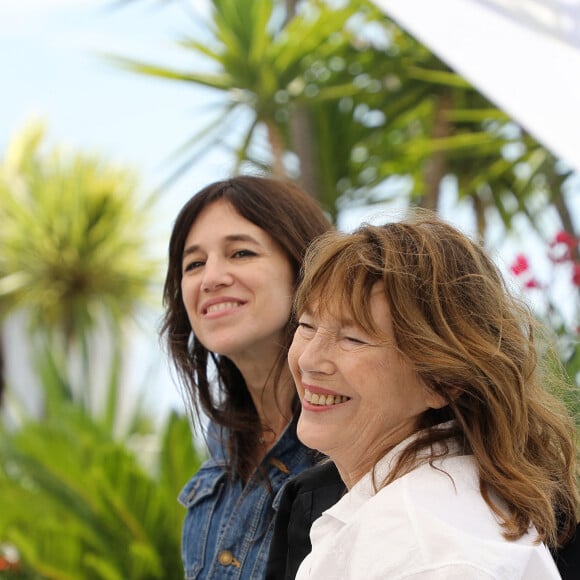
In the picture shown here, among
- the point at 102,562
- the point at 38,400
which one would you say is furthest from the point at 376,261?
the point at 38,400

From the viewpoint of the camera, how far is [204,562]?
184 centimetres

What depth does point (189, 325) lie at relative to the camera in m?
2.03

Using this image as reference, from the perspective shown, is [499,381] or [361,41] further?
[361,41]

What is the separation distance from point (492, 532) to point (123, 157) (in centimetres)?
1086

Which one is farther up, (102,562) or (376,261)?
(376,261)

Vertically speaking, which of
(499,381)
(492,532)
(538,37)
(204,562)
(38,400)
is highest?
(538,37)

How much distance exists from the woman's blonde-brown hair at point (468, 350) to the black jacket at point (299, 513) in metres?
0.30

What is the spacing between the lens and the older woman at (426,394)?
1.07 metres

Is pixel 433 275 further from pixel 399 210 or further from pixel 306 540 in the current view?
pixel 306 540

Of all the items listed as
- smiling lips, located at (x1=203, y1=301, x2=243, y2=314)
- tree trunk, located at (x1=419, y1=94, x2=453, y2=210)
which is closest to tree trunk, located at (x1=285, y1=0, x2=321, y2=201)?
tree trunk, located at (x1=419, y1=94, x2=453, y2=210)

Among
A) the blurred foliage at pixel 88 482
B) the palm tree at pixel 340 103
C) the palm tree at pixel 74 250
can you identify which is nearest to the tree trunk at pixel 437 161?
the palm tree at pixel 340 103

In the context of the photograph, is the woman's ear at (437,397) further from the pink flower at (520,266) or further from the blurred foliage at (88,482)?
the blurred foliage at (88,482)

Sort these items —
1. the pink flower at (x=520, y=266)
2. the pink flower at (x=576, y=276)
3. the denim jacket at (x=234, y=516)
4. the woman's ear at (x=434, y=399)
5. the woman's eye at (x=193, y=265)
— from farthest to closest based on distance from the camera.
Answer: the pink flower at (x=576, y=276)
the pink flower at (x=520, y=266)
the woman's eye at (x=193, y=265)
the denim jacket at (x=234, y=516)
the woman's ear at (x=434, y=399)

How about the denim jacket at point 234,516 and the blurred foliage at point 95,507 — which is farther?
the blurred foliage at point 95,507
